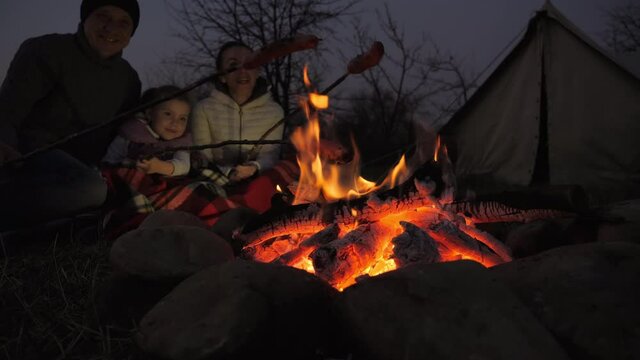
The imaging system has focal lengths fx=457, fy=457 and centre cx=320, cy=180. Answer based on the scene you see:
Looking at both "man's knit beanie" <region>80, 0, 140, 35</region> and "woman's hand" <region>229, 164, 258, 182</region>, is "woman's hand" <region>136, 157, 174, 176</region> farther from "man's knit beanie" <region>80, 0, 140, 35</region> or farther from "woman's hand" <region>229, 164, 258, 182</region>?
"man's knit beanie" <region>80, 0, 140, 35</region>

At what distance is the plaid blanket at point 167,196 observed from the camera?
3.57 metres

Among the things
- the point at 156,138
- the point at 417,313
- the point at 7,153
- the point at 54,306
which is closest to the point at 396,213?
the point at 417,313

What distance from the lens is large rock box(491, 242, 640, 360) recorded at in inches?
47.6

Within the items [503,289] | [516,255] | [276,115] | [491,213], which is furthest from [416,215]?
[276,115]

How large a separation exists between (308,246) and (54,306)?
1.13 metres

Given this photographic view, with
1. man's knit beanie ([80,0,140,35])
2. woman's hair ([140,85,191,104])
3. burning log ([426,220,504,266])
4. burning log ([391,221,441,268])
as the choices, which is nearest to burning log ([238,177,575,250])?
burning log ([426,220,504,266])

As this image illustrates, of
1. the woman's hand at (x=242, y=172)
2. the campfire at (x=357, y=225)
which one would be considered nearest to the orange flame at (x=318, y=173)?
the campfire at (x=357, y=225)

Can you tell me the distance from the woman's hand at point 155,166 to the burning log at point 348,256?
2.29m

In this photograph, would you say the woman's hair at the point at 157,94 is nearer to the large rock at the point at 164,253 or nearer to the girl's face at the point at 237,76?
the girl's face at the point at 237,76

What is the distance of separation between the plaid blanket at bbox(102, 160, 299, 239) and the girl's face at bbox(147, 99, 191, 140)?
0.38 m

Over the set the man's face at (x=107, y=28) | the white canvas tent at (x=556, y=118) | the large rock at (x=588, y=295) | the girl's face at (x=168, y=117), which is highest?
the man's face at (x=107, y=28)

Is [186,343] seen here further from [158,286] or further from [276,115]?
[276,115]

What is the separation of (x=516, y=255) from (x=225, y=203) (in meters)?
2.38

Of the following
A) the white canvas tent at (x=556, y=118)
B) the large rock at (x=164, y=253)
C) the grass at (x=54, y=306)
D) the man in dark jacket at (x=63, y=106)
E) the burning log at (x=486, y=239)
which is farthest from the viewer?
the white canvas tent at (x=556, y=118)
